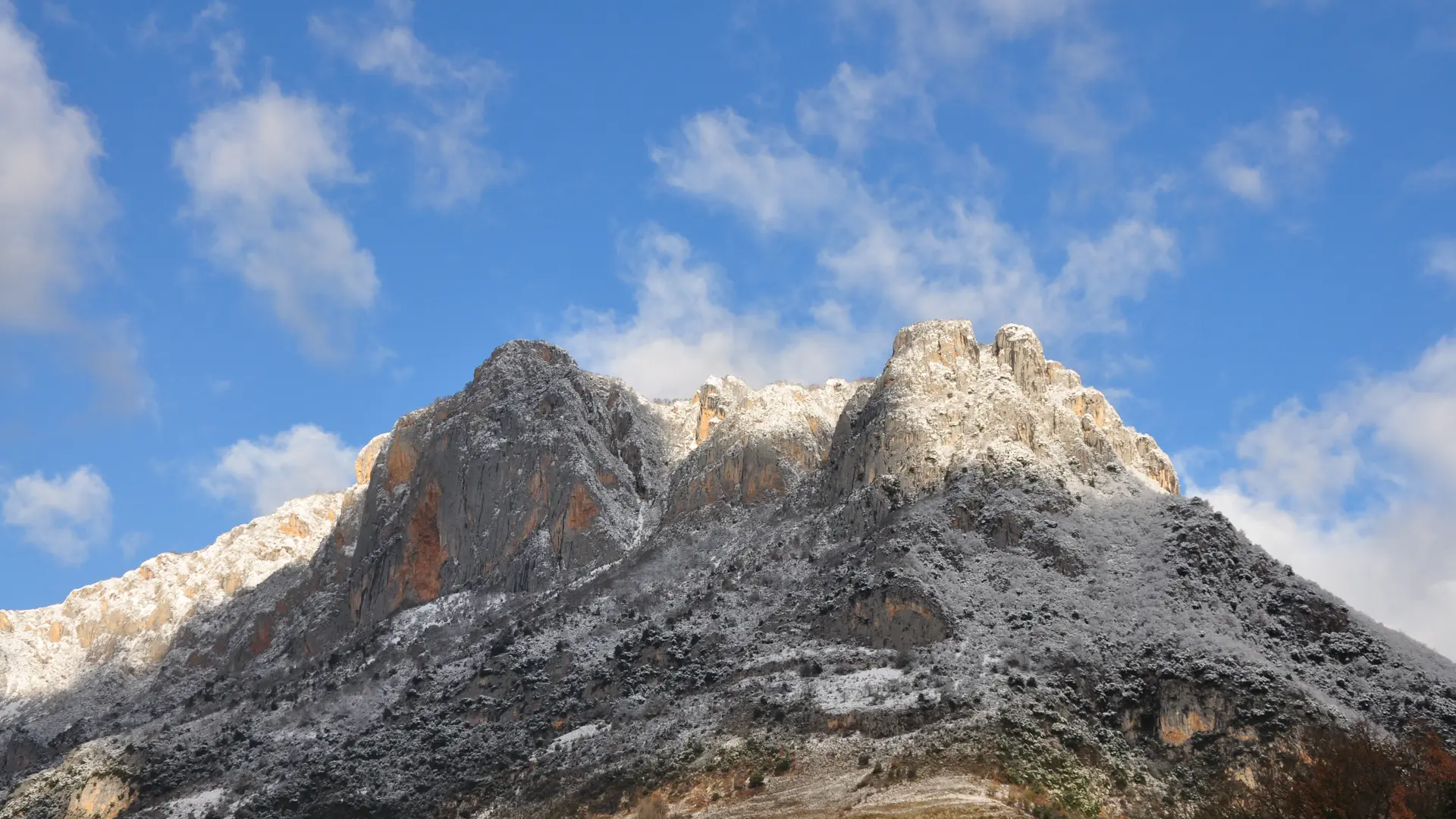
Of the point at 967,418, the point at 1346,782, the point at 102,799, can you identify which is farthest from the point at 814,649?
the point at 102,799

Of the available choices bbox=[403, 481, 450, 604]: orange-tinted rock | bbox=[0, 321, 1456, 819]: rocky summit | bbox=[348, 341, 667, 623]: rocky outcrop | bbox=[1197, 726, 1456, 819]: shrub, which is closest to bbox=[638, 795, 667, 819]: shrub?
bbox=[0, 321, 1456, 819]: rocky summit

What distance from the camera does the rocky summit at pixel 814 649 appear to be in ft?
377

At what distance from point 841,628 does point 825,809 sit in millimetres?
31816

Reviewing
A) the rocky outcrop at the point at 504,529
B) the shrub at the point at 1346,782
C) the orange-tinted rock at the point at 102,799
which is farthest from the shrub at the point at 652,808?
the rocky outcrop at the point at 504,529

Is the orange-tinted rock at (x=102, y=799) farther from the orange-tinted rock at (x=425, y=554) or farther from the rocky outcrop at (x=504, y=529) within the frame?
the orange-tinted rock at (x=425, y=554)

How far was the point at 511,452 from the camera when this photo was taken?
19725 cm

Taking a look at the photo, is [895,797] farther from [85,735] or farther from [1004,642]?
[85,735]

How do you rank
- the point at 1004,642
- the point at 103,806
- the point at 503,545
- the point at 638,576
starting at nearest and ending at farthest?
the point at 1004,642, the point at 103,806, the point at 638,576, the point at 503,545

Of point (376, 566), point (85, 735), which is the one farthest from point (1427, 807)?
point (85, 735)

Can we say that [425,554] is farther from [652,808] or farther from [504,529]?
[652,808]

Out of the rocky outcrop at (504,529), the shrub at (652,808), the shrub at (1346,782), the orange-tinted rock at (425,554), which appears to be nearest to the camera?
the shrub at (1346,782)

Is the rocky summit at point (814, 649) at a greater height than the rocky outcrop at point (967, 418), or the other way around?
the rocky outcrop at point (967, 418)

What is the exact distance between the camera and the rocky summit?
115m

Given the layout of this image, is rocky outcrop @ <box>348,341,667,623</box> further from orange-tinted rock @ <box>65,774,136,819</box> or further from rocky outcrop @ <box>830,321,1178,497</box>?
orange-tinted rock @ <box>65,774,136,819</box>
